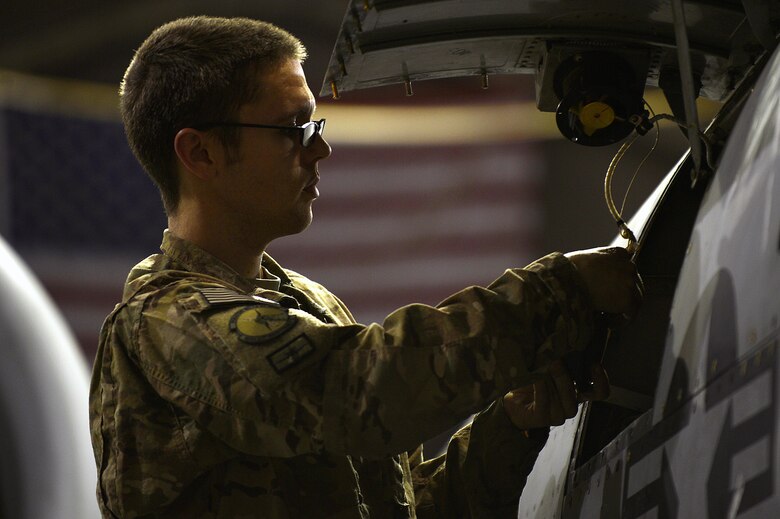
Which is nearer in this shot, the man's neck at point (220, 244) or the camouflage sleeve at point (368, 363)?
the camouflage sleeve at point (368, 363)

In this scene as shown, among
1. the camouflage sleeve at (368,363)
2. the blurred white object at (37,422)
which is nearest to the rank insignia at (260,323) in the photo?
the camouflage sleeve at (368,363)

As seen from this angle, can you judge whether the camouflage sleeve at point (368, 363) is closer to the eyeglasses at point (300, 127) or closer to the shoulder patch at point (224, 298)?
the shoulder patch at point (224, 298)

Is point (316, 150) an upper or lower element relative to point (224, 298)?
upper

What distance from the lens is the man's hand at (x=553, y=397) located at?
168cm

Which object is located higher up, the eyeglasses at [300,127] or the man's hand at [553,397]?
the eyeglasses at [300,127]

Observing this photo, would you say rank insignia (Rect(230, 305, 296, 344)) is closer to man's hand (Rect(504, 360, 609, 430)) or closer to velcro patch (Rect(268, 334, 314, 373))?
velcro patch (Rect(268, 334, 314, 373))

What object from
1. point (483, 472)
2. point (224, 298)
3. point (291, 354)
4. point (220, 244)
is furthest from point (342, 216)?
point (291, 354)

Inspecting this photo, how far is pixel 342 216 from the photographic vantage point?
9211 mm

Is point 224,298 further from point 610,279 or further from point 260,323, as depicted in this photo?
point 610,279

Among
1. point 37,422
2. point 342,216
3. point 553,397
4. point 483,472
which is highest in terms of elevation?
point 553,397

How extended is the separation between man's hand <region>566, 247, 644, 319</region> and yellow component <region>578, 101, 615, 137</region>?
0.28 meters

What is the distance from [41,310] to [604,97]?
2153mm

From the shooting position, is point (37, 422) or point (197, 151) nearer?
point (197, 151)

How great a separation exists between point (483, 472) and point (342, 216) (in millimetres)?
7324
